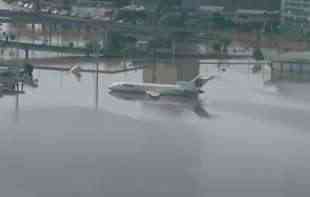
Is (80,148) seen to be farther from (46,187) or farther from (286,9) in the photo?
(286,9)

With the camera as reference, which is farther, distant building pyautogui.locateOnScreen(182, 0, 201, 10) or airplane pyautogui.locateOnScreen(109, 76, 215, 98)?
distant building pyautogui.locateOnScreen(182, 0, 201, 10)

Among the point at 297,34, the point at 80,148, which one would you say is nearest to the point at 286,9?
the point at 297,34

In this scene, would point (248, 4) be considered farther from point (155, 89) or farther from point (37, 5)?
point (155, 89)

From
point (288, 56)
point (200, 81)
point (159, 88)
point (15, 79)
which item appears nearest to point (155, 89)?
point (159, 88)

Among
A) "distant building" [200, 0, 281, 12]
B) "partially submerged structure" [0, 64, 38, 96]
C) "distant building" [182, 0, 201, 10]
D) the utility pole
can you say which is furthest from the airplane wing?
"distant building" [200, 0, 281, 12]

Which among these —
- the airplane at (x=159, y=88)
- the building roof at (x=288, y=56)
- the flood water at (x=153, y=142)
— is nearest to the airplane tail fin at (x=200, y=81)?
the airplane at (x=159, y=88)

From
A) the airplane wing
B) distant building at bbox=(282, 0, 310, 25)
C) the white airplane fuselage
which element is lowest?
the airplane wing

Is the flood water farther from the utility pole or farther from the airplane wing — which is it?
the utility pole
